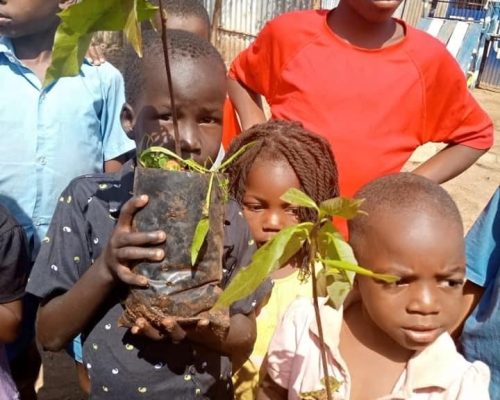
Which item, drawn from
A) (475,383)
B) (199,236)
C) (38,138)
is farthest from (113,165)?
(475,383)

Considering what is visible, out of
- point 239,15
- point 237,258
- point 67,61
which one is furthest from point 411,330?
point 239,15

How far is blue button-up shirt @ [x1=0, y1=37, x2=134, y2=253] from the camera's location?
2.27 meters

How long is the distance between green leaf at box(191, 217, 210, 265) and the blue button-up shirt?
3.90ft

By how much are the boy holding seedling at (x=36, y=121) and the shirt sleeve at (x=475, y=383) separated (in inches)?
57.3

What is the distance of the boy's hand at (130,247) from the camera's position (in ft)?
4.28

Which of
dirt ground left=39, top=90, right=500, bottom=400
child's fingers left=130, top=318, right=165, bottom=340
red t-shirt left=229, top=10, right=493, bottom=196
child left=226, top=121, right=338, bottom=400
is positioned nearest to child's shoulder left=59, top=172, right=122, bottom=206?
child's fingers left=130, top=318, right=165, bottom=340

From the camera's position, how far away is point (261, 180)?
2178 mm

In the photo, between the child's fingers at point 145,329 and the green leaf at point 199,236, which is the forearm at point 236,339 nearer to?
the child's fingers at point 145,329

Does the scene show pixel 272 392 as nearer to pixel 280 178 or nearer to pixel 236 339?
pixel 236 339

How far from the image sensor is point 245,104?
2.68 m

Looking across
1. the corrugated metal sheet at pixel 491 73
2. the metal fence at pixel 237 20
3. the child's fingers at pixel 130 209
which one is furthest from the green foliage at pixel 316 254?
the corrugated metal sheet at pixel 491 73

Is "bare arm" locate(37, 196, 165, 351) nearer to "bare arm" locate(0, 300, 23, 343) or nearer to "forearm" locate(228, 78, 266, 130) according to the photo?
"bare arm" locate(0, 300, 23, 343)

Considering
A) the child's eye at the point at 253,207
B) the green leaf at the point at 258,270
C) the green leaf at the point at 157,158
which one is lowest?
the child's eye at the point at 253,207

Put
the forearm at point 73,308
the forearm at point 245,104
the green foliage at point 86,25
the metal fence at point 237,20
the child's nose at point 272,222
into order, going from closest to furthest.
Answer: the green foliage at point 86,25 < the forearm at point 73,308 < the child's nose at point 272,222 < the forearm at point 245,104 < the metal fence at point 237,20
